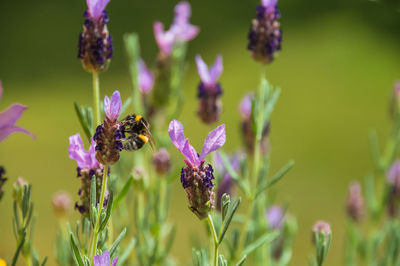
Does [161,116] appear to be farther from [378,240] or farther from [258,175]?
[378,240]

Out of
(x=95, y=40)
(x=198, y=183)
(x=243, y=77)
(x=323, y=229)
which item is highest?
(x=95, y=40)

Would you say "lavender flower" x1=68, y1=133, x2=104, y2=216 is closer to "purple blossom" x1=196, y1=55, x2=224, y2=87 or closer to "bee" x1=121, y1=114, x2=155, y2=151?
"bee" x1=121, y1=114, x2=155, y2=151

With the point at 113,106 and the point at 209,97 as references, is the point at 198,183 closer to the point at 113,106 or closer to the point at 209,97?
the point at 113,106

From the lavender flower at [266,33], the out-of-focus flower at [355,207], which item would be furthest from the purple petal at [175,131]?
the out-of-focus flower at [355,207]

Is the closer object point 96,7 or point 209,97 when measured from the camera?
point 96,7

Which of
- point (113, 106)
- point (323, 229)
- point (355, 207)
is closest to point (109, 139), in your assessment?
point (113, 106)

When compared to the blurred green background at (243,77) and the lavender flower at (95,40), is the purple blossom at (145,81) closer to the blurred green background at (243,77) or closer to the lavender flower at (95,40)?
the lavender flower at (95,40)

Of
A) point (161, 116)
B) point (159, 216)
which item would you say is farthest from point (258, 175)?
point (161, 116)
